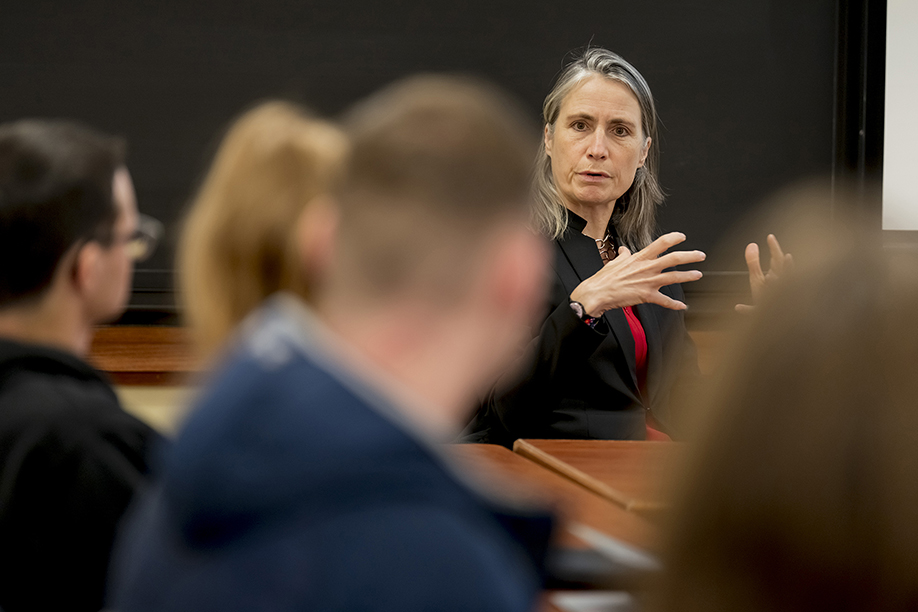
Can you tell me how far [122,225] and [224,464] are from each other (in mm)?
883

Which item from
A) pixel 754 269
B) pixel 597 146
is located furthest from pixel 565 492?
pixel 597 146

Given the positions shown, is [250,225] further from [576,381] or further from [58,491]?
[576,381]

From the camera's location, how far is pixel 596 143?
2434 mm

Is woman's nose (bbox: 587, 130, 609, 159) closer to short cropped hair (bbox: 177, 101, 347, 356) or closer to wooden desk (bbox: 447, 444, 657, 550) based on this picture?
wooden desk (bbox: 447, 444, 657, 550)

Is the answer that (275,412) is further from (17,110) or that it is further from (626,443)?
(17,110)

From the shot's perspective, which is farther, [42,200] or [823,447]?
[42,200]

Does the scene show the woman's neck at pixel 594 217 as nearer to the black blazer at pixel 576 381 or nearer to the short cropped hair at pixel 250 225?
the black blazer at pixel 576 381

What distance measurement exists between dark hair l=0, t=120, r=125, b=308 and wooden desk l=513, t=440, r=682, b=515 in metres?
0.86

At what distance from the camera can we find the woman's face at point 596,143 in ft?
8.02

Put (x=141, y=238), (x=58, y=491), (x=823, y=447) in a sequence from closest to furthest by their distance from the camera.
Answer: (x=823, y=447) → (x=58, y=491) → (x=141, y=238)

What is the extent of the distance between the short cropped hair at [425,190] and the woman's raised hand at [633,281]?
150 cm

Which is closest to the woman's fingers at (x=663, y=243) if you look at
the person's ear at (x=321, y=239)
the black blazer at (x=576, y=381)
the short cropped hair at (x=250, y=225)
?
the black blazer at (x=576, y=381)

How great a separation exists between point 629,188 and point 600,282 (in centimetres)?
62

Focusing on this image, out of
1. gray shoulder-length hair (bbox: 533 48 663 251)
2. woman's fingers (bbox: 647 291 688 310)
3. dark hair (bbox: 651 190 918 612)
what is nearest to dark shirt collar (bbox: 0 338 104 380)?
dark hair (bbox: 651 190 918 612)
